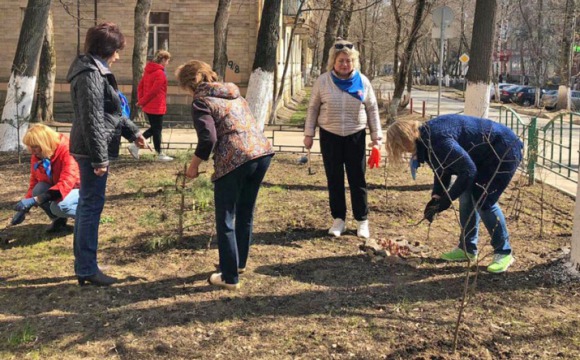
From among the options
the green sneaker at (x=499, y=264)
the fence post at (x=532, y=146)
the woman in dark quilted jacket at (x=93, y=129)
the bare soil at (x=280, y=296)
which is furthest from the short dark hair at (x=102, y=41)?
the fence post at (x=532, y=146)

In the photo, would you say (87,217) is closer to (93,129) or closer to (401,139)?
(93,129)

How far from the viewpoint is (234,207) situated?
3.54 meters

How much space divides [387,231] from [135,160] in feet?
14.4

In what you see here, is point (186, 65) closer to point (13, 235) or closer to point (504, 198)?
point (13, 235)

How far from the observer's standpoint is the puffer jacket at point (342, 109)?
186 inches

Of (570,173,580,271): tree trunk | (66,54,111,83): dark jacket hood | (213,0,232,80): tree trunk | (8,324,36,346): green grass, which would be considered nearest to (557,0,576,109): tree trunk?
(213,0,232,80): tree trunk

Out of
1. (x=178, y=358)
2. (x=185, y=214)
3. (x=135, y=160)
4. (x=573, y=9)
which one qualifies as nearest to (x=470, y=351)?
(x=178, y=358)

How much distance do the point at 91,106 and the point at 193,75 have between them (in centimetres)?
62

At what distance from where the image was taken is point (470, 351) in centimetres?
294

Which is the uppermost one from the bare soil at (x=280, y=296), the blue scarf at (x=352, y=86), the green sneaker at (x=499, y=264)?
the blue scarf at (x=352, y=86)

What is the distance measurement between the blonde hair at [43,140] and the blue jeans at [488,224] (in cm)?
302

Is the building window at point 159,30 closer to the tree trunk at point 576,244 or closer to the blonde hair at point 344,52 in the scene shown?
the blonde hair at point 344,52

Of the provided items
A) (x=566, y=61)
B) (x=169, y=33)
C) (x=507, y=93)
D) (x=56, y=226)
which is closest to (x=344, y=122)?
(x=56, y=226)

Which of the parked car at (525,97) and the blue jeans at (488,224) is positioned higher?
the parked car at (525,97)
